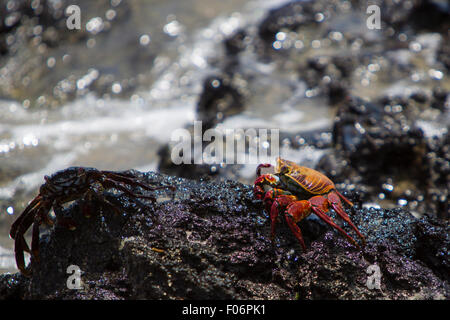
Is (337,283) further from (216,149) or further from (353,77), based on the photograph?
(353,77)

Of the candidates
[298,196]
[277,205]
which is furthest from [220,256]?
[298,196]

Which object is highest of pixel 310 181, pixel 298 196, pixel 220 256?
pixel 310 181

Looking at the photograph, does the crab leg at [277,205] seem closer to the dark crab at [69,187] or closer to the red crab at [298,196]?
the red crab at [298,196]

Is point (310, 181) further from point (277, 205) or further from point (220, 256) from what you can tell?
point (220, 256)

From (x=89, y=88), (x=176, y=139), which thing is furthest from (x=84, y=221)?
(x=89, y=88)

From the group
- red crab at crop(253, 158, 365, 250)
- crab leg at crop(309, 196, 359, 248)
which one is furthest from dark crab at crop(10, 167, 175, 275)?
crab leg at crop(309, 196, 359, 248)

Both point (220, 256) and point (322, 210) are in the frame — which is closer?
point (220, 256)

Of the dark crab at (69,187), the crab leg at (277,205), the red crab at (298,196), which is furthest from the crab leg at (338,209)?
the dark crab at (69,187)
